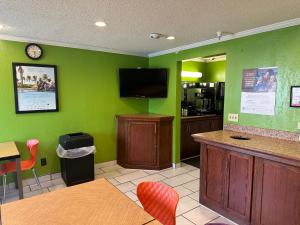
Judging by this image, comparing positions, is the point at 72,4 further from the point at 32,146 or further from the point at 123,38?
the point at 32,146

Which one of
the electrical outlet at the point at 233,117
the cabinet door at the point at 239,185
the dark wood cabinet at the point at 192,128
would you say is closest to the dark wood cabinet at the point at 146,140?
the dark wood cabinet at the point at 192,128

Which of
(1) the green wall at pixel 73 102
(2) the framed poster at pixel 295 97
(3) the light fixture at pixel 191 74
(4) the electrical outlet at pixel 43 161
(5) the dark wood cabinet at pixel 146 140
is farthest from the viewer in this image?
(3) the light fixture at pixel 191 74

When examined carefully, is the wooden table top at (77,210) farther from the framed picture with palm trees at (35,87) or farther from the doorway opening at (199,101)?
the doorway opening at (199,101)

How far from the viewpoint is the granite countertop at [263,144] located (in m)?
A: 1.83

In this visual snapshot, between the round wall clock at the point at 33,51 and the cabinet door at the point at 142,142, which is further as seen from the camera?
the cabinet door at the point at 142,142

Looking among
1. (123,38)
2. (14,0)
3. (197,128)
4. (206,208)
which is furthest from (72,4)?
(197,128)

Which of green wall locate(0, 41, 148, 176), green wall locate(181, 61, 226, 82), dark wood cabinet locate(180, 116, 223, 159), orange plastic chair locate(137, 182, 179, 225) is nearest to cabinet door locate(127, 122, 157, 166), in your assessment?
green wall locate(0, 41, 148, 176)

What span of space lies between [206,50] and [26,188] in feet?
11.8

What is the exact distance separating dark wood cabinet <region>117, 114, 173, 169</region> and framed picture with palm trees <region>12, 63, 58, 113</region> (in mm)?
1283

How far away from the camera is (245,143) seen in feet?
7.16

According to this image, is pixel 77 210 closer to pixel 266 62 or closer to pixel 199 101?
pixel 266 62

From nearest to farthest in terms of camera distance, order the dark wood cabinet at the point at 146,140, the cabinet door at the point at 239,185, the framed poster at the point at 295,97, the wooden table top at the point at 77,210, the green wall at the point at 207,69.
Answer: the wooden table top at the point at 77,210, the cabinet door at the point at 239,185, the framed poster at the point at 295,97, the dark wood cabinet at the point at 146,140, the green wall at the point at 207,69

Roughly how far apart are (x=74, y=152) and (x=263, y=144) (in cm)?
262

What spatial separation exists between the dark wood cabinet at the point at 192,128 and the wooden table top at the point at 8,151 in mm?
2949
